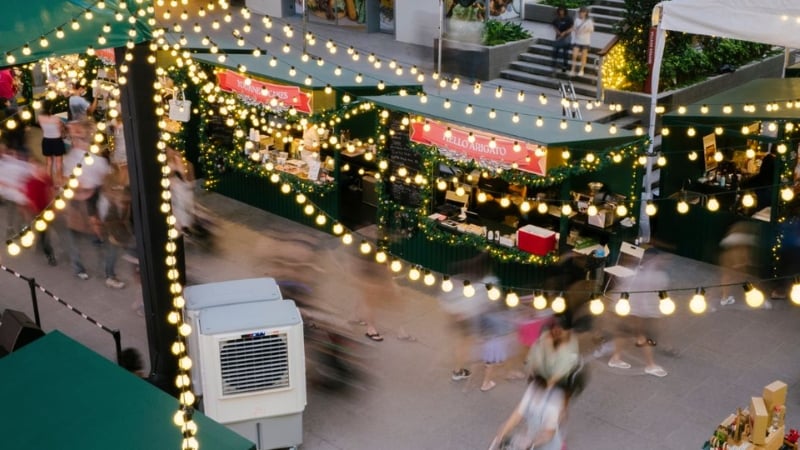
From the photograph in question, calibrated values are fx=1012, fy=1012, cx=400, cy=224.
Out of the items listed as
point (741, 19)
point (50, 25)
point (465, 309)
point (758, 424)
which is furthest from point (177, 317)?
point (741, 19)

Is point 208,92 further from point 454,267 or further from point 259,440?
point 259,440

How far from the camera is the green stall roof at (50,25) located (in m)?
9.37

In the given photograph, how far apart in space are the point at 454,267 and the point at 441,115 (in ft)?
6.15

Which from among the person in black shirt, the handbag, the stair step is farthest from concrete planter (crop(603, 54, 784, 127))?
the handbag

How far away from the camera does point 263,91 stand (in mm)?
13211

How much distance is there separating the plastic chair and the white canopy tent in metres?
2.55

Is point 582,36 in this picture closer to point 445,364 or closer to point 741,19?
point 741,19

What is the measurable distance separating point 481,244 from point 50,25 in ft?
17.0

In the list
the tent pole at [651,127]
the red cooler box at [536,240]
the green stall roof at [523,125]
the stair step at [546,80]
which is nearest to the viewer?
the green stall roof at [523,125]

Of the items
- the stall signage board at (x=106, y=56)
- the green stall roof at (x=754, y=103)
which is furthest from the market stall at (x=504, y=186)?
the stall signage board at (x=106, y=56)

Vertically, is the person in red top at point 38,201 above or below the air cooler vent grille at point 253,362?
below

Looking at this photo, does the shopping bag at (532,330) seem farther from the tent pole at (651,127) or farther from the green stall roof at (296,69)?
the green stall roof at (296,69)

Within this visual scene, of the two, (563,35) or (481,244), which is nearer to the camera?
(481,244)

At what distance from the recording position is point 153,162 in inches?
341
